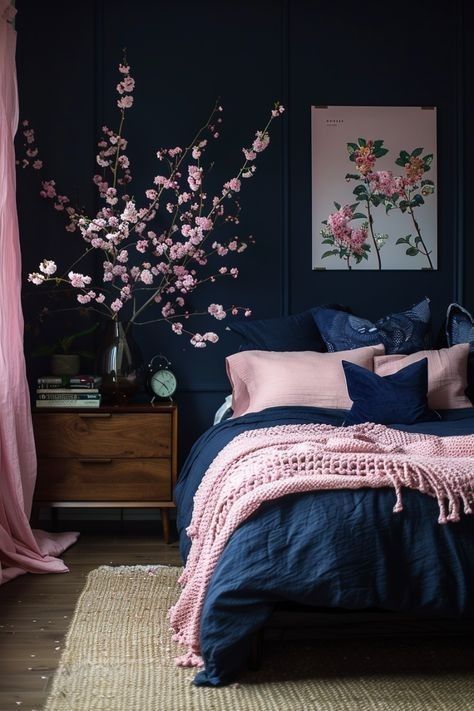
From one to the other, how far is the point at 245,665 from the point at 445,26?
3.51 m

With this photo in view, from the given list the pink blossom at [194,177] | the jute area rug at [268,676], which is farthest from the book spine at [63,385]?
the jute area rug at [268,676]

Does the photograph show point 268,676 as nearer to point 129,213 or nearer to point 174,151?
point 129,213

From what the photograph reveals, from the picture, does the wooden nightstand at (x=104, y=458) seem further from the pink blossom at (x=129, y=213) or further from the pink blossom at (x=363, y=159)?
the pink blossom at (x=363, y=159)

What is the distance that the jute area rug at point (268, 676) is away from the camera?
221cm

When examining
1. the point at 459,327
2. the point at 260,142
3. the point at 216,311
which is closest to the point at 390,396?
the point at 459,327

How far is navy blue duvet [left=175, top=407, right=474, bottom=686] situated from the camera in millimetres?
2203

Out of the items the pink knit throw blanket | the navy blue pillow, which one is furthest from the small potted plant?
the pink knit throw blanket

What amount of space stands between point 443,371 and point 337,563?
168cm

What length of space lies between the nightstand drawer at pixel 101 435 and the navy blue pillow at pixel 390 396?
0.94 meters

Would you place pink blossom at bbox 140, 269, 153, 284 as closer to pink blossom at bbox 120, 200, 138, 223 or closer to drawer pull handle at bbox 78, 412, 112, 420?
pink blossom at bbox 120, 200, 138, 223

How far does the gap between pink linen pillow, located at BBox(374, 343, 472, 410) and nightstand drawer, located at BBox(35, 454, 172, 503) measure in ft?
3.78

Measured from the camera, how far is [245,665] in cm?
242

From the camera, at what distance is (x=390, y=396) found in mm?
3406

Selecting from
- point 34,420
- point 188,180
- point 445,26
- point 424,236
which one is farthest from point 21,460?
point 445,26
